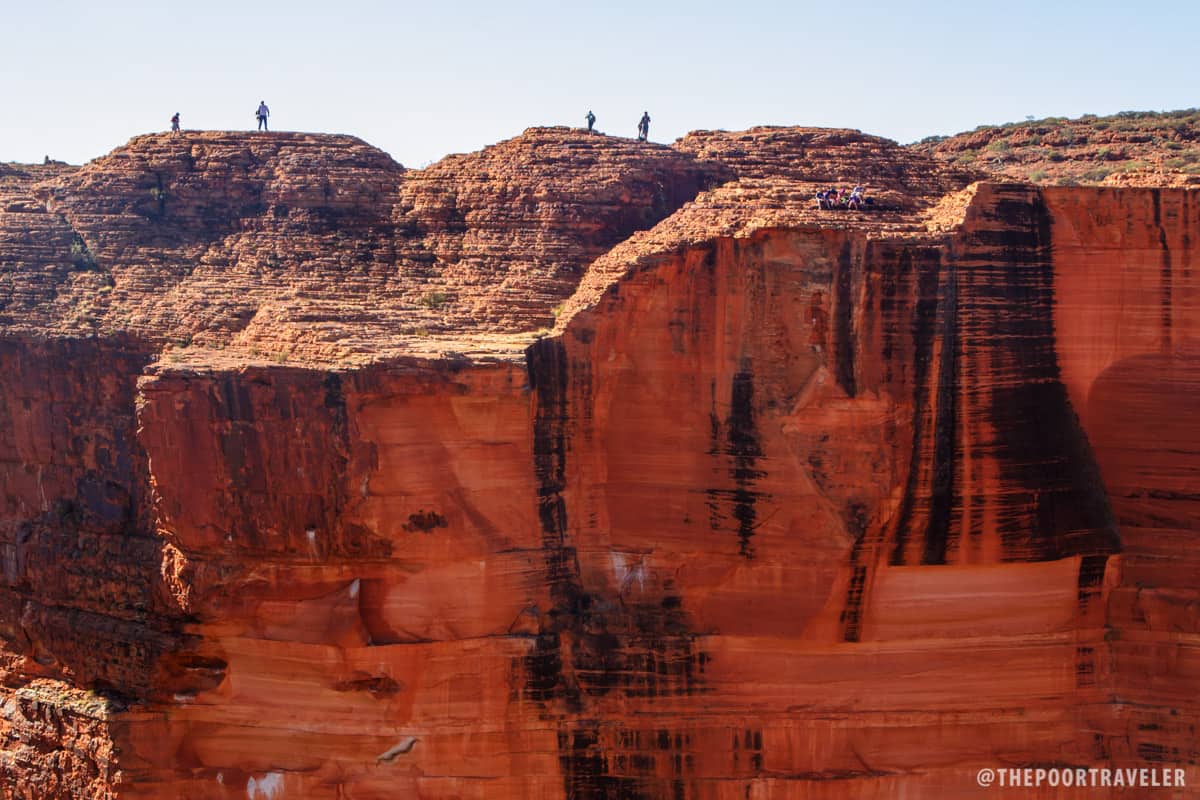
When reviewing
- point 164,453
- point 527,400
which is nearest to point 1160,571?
point 527,400

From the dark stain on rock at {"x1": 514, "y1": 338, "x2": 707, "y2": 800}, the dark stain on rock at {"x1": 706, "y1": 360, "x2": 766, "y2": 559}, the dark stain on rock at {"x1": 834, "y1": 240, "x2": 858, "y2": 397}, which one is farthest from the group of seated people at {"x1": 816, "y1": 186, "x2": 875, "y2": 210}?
the dark stain on rock at {"x1": 514, "y1": 338, "x2": 707, "y2": 800}

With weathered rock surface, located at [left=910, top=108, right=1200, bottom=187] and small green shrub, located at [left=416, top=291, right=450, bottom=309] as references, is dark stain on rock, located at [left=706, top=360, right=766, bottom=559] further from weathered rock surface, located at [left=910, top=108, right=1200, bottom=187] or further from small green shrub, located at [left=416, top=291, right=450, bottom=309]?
weathered rock surface, located at [left=910, top=108, right=1200, bottom=187]

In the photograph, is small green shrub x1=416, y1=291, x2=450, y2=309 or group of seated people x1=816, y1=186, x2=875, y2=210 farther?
small green shrub x1=416, y1=291, x2=450, y2=309

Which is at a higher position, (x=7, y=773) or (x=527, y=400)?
(x=527, y=400)

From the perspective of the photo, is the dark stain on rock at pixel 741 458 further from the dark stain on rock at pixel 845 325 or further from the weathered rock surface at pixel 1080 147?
the weathered rock surface at pixel 1080 147

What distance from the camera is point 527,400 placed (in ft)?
62.2

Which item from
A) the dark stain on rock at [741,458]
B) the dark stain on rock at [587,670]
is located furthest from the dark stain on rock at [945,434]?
the dark stain on rock at [587,670]

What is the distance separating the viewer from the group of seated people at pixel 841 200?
20.4 metres

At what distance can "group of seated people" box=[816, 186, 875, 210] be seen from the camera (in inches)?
805

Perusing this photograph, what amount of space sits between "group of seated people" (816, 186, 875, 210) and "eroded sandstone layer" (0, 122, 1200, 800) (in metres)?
0.49

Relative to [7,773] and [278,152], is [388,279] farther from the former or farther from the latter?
[7,773]

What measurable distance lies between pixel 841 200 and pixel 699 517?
5.94m

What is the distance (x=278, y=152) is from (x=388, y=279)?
14.3 ft

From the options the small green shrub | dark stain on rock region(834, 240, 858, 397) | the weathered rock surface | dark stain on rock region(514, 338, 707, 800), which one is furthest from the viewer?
the weathered rock surface
